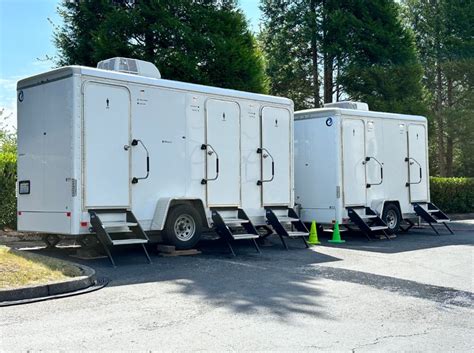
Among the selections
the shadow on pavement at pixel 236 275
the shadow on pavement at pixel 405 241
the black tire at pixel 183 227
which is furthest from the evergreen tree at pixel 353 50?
the black tire at pixel 183 227

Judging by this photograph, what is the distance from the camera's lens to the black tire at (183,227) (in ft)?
36.8

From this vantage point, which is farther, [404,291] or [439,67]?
[439,67]

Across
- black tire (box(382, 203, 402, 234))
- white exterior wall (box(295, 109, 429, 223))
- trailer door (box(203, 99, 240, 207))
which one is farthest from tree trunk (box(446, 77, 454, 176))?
trailer door (box(203, 99, 240, 207))

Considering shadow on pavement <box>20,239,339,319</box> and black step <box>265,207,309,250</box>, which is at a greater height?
black step <box>265,207,309,250</box>

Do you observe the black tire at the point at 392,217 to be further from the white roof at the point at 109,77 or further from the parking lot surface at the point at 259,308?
the white roof at the point at 109,77

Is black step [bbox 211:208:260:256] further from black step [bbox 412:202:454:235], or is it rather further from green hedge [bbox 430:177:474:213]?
green hedge [bbox 430:177:474:213]

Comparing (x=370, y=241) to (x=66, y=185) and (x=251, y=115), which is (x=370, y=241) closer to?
(x=251, y=115)

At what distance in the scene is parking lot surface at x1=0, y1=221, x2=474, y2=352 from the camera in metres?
5.52

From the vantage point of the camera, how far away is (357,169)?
1519 centimetres

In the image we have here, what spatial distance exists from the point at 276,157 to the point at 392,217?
4.68 meters

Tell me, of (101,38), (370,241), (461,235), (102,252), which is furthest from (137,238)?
(461,235)

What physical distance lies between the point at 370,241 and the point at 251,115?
4.70 m

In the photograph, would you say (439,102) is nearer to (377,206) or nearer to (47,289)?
(377,206)

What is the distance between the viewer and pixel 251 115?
12781 mm
